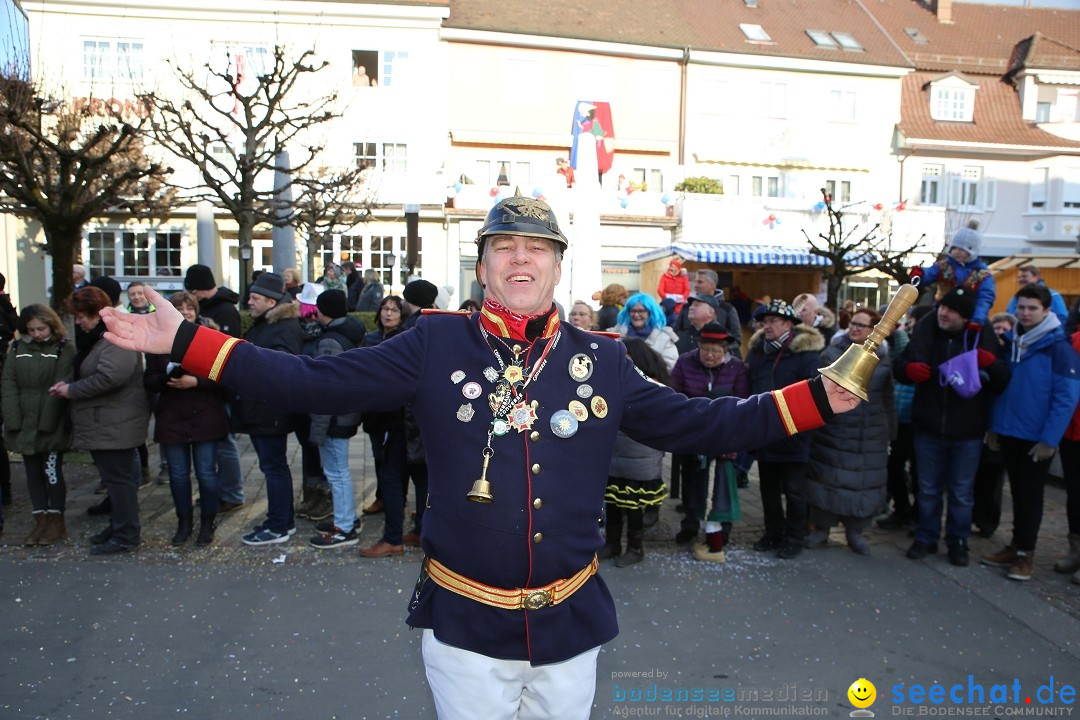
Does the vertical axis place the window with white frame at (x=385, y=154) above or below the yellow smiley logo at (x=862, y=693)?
above

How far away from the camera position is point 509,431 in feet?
8.06

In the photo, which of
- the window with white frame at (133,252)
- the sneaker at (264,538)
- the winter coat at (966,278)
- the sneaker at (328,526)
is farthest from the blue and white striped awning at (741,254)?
the sneaker at (264,538)

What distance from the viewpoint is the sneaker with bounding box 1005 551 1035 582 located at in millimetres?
5586

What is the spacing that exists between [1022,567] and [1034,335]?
1714mm

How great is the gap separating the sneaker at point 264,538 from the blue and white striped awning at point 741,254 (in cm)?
1801

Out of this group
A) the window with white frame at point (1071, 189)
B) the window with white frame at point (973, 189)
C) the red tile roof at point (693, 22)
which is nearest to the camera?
the red tile roof at point (693, 22)

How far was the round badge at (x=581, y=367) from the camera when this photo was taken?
8.43 feet

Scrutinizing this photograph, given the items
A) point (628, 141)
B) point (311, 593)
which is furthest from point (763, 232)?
point (311, 593)

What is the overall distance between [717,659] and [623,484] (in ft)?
5.73

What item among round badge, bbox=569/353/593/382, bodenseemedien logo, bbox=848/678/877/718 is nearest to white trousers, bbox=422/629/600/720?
round badge, bbox=569/353/593/382

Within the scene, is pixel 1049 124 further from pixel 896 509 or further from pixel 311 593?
pixel 311 593

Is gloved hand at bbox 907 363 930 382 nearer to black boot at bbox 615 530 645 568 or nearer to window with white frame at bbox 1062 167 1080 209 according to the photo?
black boot at bbox 615 530 645 568

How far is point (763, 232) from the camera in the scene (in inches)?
1001

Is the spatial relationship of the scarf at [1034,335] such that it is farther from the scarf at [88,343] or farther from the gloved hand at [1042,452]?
the scarf at [88,343]
